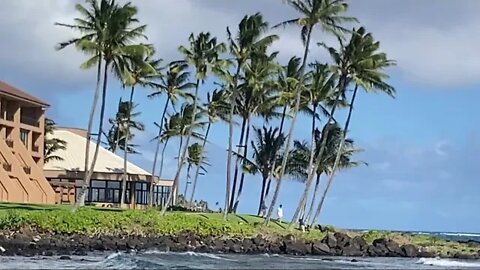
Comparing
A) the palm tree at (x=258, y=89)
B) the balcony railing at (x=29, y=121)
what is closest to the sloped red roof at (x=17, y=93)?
the balcony railing at (x=29, y=121)

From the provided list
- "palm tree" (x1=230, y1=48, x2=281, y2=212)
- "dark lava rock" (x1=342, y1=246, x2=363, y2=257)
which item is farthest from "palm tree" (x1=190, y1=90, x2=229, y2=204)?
"dark lava rock" (x1=342, y1=246, x2=363, y2=257)

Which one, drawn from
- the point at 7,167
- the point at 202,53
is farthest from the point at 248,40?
the point at 7,167

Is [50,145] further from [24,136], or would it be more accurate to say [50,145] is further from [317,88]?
[317,88]

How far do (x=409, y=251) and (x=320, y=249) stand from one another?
6214 mm

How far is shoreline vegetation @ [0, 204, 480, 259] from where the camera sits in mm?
42156

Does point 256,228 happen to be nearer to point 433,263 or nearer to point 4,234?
point 433,263

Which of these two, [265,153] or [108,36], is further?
[265,153]

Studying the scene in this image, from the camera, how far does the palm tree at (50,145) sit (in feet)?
242

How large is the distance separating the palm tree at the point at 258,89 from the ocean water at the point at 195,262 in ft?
51.7

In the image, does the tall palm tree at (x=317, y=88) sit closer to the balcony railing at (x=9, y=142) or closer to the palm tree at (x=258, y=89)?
the palm tree at (x=258, y=89)

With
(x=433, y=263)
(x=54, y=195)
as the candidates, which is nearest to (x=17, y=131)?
(x=54, y=195)

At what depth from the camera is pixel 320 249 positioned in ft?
160

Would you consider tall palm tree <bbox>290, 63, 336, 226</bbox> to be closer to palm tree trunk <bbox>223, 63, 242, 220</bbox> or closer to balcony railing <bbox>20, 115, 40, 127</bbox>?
palm tree trunk <bbox>223, 63, 242, 220</bbox>

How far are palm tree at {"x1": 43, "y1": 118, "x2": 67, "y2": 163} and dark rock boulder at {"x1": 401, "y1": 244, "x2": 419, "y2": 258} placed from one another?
32036mm
